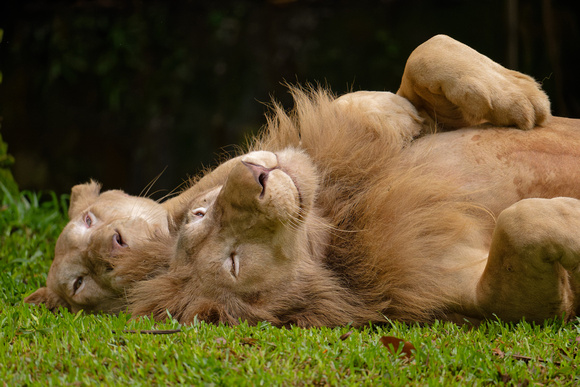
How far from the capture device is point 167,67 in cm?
691

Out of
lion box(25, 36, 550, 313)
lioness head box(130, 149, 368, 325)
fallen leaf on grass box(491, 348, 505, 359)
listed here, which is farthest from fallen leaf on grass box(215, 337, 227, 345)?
fallen leaf on grass box(491, 348, 505, 359)

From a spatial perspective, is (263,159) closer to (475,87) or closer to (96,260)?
(475,87)

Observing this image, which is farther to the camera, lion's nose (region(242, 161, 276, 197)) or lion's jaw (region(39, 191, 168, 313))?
lion's jaw (region(39, 191, 168, 313))

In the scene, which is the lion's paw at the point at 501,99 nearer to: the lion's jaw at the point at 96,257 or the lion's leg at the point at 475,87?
the lion's leg at the point at 475,87

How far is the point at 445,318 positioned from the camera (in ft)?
9.58

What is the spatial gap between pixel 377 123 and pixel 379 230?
583 mm

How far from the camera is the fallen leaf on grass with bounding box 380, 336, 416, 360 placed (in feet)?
7.74

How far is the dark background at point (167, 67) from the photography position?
670cm

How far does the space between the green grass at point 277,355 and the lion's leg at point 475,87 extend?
1019mm

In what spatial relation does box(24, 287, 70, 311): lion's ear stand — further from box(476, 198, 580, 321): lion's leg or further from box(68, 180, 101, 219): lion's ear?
box(476, 198, 580, 321): lion's leg

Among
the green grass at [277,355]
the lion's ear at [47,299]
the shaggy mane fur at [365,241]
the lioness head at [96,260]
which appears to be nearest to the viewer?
the green grass at [277,355]

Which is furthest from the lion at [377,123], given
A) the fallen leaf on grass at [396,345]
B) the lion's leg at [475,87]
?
the fallen leaf on grass at [396,345]

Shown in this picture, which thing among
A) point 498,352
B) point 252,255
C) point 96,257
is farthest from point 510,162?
Result: point 96,257

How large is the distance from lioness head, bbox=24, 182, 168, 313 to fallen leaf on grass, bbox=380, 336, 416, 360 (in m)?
1.33
